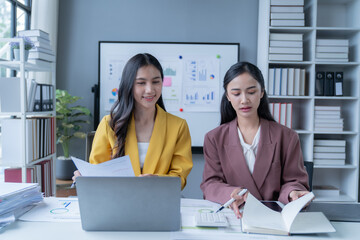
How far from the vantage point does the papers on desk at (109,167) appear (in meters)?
1.06

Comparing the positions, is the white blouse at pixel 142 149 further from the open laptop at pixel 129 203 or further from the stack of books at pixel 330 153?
the stack of books at pixel 330 153

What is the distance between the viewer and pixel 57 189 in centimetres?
286

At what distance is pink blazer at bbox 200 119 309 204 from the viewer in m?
1.41

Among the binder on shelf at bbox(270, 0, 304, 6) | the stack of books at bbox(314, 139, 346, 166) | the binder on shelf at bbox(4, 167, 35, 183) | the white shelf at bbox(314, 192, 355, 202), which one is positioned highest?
the binder on shelf at bbox(270, 0, 304, 6)

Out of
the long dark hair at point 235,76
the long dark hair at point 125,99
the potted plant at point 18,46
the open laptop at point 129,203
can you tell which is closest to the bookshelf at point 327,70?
the long dark hair at point 235,76

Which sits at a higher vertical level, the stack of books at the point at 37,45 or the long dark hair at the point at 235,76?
the stack of books at the point at 37,45

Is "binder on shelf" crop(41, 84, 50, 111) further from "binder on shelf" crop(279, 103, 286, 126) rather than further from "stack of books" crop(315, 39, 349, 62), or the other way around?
"stack of books" crop(315, 39, 349, 62)

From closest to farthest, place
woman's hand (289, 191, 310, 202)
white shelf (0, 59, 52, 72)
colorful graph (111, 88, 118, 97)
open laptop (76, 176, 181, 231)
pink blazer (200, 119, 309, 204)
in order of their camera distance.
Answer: open laptop (76, 176, 181, 231) → woman's hand (289, 191, 310, 202) → pink blazer (200, 119, 309, 204) → white shelf (0, 59, 52, 72) → colorful graph (111, 88, 118, 97)

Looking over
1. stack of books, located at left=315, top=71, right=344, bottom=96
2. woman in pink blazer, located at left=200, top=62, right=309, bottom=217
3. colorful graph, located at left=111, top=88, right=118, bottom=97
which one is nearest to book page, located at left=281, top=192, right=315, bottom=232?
woman in pink blazer, located at left=200, top=62, right=309, bottom=217

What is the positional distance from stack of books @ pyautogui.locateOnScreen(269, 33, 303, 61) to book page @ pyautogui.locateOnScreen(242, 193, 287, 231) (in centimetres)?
209

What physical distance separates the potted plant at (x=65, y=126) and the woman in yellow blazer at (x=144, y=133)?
4.73 feet

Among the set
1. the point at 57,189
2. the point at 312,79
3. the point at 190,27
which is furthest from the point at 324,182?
the point at 57,189

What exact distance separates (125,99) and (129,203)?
2.37 ft

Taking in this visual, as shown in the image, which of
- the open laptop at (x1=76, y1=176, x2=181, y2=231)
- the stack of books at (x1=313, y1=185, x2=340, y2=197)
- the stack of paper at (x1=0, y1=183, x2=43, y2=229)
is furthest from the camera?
the stack of books at (x1=313, y1=185, x2=340, y2=197)
